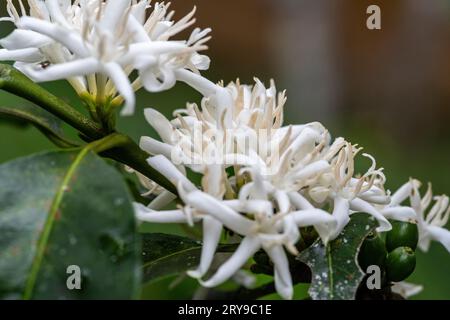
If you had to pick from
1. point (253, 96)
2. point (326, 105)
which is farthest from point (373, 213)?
point (326, 105)

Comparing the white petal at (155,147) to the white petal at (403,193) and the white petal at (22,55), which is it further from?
the white petal at (403,193)

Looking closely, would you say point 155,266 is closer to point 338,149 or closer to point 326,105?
point 338,149

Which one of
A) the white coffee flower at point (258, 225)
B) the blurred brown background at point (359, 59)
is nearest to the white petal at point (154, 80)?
the white coffee flower at point (258, 225)

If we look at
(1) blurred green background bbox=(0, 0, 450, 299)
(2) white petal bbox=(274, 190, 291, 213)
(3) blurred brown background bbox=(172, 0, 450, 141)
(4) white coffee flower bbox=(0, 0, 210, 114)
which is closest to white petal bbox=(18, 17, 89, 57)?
(4) white coffee flower bbox=(0, 0, 210, 114)

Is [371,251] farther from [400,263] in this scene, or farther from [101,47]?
[101,47]

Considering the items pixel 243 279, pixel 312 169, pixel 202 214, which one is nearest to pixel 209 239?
pixel 202 214

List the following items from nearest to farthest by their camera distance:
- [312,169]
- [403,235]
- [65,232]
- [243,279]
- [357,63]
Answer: [65,232], [312,169], [403,235], [243,279], [357,63]

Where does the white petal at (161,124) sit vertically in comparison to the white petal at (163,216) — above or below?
above
